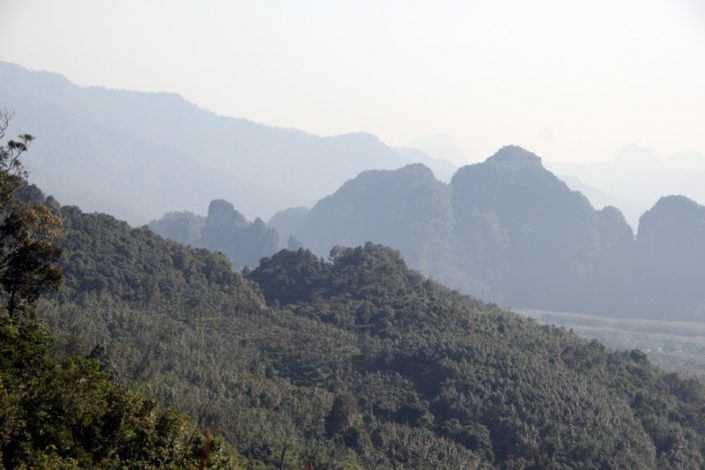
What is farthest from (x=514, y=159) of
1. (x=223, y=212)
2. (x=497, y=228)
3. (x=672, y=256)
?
(x=223, y=212)

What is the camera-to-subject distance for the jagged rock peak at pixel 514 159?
607 ft

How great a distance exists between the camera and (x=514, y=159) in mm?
186875

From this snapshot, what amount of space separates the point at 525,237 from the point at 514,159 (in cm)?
1989

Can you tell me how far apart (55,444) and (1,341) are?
14.3 ft

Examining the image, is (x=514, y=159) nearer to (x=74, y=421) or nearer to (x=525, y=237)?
(x=525, y=237)

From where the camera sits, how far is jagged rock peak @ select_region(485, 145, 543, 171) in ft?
607

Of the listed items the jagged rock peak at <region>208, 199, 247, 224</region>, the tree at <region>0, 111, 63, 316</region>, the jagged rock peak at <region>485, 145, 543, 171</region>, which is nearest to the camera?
the tree at <region>0, 111, 63, 316</region>

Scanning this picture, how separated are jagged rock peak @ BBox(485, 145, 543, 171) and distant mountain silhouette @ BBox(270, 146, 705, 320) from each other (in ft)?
0.79

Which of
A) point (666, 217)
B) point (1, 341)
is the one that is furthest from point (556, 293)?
point (1, 341)

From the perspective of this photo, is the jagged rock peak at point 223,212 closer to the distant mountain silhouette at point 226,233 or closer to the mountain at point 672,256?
the distant mountain silhouette at point 226,233

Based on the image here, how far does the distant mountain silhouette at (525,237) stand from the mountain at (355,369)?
97488mm

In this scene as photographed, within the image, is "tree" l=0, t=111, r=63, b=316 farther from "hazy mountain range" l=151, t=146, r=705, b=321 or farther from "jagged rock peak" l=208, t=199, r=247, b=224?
"jagged rock peak" l=208, t=199, r=247, b=224

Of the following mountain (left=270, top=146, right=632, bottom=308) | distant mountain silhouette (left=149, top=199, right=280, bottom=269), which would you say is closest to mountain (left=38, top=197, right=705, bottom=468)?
distant mountain silhouette (left=149, top=199, right=280, bottom=269)

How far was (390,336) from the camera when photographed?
56.7 m
